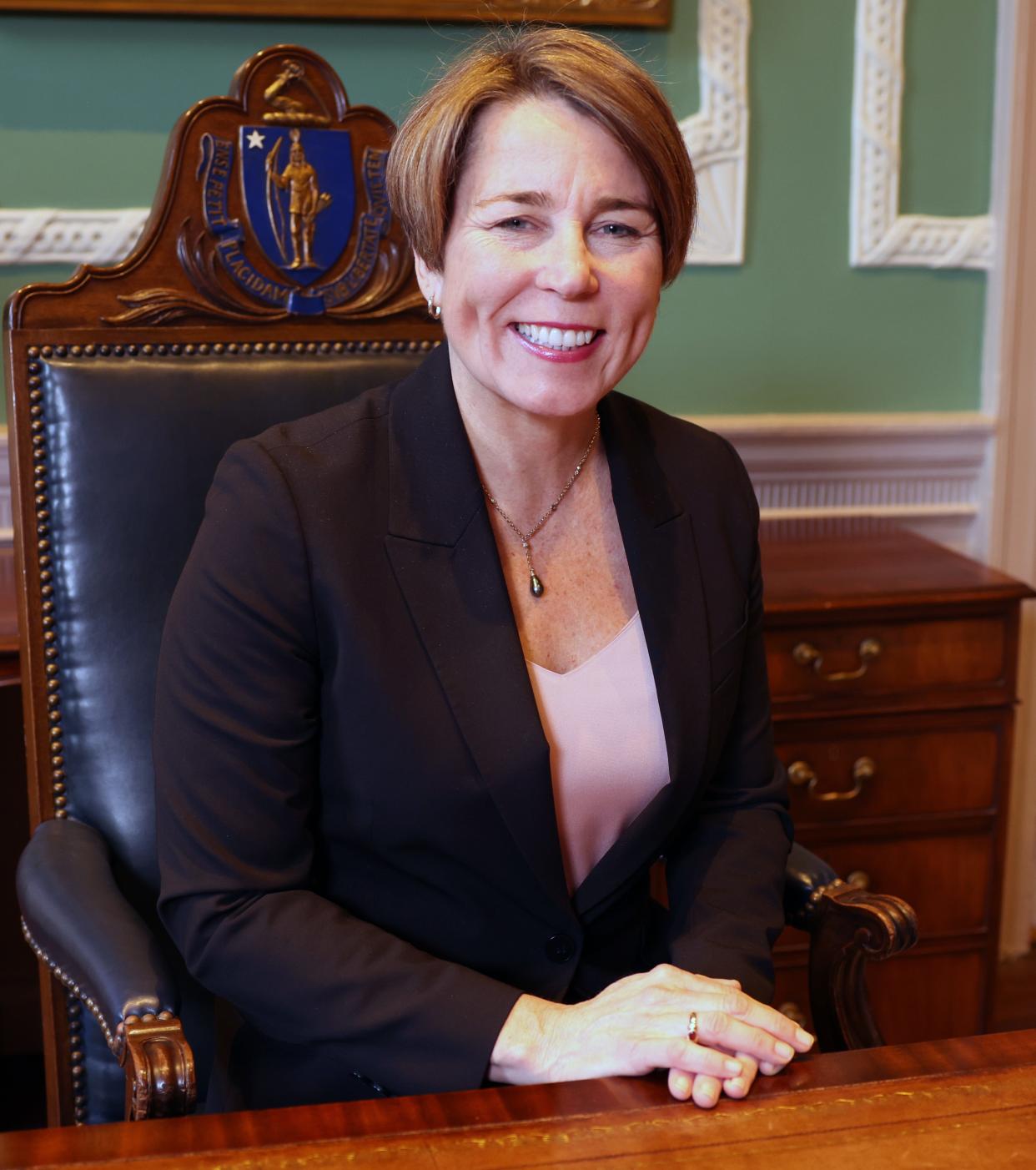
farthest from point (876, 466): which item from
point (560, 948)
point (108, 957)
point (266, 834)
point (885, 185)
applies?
point (108, 957)

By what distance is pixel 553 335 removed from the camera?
1477mm

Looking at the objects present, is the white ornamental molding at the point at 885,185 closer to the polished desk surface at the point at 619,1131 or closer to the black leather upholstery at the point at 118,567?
the black leather upholstery at the point at 118,567

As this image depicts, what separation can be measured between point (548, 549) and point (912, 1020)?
1.42m

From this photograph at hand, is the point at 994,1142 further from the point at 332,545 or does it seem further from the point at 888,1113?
the point at 332,545

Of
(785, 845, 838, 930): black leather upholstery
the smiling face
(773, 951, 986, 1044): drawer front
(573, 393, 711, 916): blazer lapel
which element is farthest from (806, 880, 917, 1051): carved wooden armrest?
(773, 951, 986, 1044): drawer front

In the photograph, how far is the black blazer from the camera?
1372 mm

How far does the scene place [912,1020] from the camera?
2564 millimetres

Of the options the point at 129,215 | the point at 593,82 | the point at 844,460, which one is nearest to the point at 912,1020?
the point at 844,460

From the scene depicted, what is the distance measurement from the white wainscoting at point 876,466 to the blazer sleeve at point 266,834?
1.54 meters

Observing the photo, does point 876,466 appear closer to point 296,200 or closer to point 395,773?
point 296,200

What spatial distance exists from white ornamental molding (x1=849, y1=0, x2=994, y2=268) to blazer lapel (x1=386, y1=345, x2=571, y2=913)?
5.04 feet

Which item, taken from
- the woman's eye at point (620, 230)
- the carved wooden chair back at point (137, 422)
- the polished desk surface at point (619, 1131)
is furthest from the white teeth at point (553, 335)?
the polished desk surface at point (619, 1131)

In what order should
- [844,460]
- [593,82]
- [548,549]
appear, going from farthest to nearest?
[844,460] → [548,549] → [593,82]

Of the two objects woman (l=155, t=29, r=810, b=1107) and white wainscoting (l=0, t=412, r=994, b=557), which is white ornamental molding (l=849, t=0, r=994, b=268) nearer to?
white wainscoting (l=0, t=412, r=994, b=557)
